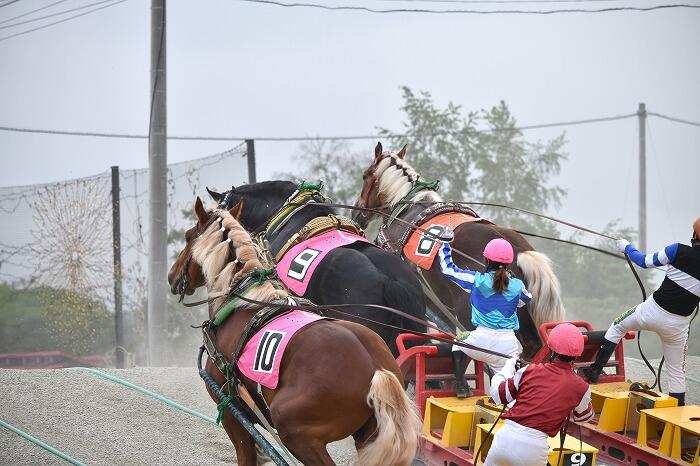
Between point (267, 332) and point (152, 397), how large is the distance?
331 cm

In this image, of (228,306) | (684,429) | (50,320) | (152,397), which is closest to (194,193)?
(50,320)

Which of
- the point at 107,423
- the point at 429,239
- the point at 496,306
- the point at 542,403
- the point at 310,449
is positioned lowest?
the point at 107,423

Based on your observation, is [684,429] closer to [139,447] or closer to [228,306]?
[228,306]

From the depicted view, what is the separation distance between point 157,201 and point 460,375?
5.73 meters

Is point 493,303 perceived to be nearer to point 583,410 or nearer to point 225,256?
point 583,410

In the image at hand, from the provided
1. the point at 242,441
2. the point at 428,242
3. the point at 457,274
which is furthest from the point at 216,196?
the point at 242,441

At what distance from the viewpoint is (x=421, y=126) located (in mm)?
15484

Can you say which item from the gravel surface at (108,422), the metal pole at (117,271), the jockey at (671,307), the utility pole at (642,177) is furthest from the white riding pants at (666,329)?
the utility pole at (642,177)

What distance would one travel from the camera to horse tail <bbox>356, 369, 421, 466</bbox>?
4.15 m

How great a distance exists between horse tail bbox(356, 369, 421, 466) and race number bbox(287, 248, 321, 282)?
2.34 meters

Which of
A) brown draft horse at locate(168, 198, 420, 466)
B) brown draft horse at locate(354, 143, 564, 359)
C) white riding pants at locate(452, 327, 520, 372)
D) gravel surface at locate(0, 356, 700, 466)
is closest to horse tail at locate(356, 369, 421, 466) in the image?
brown draft horse at locate(168, 198, 420, 466)

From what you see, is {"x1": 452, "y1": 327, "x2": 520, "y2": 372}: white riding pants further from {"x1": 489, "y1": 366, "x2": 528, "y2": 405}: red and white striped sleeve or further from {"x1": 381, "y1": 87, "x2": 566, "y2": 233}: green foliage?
{"x1": 381, "y1": 87, "x2": 566, "y2": 233}: green foliage

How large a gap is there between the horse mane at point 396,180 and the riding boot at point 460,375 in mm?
2661

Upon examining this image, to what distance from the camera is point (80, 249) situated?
1073 centimetres
